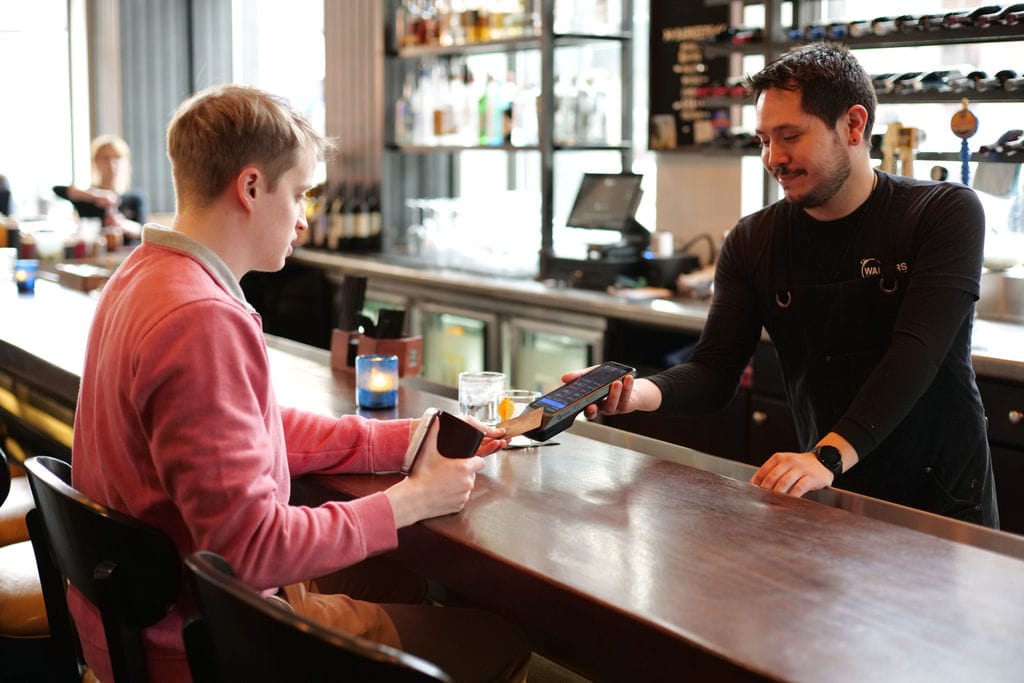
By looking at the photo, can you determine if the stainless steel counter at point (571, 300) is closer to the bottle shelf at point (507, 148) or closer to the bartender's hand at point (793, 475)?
the bottle shelf at point (507, 148)

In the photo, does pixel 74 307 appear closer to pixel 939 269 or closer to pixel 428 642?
pixel 428 642

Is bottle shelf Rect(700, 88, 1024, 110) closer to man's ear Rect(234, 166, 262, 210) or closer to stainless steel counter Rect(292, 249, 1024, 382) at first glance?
stainless steel counter Rect(292, 249, 1024, 382)

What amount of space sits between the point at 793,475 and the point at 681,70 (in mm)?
3207

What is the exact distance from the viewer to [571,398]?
1.98m

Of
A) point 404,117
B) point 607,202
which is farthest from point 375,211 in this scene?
point 607,202

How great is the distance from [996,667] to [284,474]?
943 millimetres

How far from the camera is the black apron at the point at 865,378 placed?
87.6 inches

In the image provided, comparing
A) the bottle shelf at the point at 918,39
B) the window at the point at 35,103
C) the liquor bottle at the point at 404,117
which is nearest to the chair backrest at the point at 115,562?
the bottle shelf at the point at 918,39

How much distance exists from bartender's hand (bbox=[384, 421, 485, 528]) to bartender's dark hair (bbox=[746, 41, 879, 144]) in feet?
3.40

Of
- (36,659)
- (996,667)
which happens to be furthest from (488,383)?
(36,659)

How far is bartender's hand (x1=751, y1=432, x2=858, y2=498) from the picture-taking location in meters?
1.77

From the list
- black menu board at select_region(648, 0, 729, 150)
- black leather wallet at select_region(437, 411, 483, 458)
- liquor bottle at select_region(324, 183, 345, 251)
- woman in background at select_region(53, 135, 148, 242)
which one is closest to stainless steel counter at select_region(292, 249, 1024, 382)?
liquor bottle at select_region(324, 183, 345, 251)

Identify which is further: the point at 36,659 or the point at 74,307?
the point at 74,307

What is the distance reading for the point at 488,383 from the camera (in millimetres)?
2100
